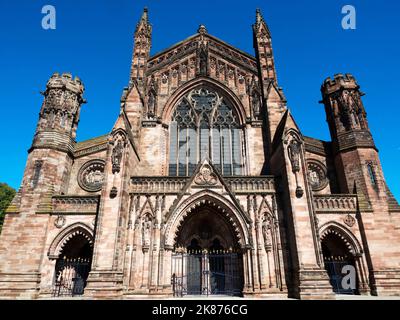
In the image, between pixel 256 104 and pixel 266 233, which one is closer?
pixel 266 233

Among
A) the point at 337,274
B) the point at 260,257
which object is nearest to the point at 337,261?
the point at 337,274

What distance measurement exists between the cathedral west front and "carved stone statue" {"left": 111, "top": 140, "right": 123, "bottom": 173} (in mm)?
61

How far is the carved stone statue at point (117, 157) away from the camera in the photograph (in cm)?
1530

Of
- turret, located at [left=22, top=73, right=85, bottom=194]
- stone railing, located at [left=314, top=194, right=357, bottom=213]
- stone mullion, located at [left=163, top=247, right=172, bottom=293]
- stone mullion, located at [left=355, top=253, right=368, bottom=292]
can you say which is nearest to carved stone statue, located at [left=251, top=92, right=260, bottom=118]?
stone railing, located at [left=314, top=194, right=357, bottom=213]

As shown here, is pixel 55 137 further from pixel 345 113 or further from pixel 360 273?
pixel 360 273

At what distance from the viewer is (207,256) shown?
607 inches

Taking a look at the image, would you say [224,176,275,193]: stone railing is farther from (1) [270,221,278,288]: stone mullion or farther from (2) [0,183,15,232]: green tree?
(2) [0,183,15,232]: green tree

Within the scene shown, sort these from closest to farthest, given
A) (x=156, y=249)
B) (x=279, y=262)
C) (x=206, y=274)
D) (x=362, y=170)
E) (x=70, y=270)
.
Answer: (x=279, y=262)
(x=156, y=249)
(x=206, y=274)
(x=70, y=270)
(x=362, y=170)

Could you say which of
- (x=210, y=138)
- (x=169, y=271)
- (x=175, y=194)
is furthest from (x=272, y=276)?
(x=210, y=138)

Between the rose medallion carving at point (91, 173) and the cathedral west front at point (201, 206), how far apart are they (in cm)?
7

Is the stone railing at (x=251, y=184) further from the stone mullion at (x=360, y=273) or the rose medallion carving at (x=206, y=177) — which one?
the stone mullion at (x=360, y=273)

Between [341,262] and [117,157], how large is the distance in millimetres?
14096

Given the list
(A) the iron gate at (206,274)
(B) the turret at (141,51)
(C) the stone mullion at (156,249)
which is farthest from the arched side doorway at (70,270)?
(B) the turret at (141,51)
